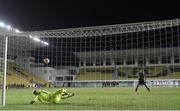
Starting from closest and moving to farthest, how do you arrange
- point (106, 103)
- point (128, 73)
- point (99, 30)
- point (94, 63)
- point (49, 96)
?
point (49, 96)
point (106, 103)
point (99, 30)
point (94, 63)
point (128, 73)

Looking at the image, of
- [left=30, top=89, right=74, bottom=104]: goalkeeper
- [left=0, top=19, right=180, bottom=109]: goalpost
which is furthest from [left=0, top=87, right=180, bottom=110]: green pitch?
[left=0, top=19, right=180, bottom=109]: goalpost

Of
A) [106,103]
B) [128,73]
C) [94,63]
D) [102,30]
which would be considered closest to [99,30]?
[102,30]

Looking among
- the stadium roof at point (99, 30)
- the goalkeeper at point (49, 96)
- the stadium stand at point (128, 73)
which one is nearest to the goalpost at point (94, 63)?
the stadium stand at point (128, 73)

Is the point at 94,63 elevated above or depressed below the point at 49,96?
above

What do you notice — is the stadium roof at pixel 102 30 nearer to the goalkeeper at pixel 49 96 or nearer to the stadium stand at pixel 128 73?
the goalkeeper at pixel 49 96

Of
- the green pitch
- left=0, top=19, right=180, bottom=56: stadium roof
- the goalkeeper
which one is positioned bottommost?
the green pitch

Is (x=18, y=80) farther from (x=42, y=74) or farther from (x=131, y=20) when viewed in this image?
(x=131, y=20)

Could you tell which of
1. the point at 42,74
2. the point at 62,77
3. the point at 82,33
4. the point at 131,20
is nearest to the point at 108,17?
the point at 131,20

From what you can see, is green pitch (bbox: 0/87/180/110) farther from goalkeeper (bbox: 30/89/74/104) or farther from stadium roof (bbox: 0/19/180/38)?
stadium roof (bbox: 0/19/180/38)

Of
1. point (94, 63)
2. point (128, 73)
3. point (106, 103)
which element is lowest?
point (106, 103)

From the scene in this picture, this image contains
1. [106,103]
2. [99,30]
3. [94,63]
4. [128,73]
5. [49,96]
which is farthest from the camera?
[128,73]

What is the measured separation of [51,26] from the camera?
61656 millimetres

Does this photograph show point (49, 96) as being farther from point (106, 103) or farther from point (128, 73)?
point (128, 73)

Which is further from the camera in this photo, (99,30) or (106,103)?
(99,30)
